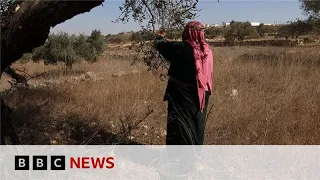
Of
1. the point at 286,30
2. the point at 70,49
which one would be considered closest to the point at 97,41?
the point at 70,49

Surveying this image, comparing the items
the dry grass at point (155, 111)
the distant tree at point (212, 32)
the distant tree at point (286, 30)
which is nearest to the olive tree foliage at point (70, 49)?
the dry grass at point (155, 111)

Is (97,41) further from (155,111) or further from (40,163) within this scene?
(40,163)

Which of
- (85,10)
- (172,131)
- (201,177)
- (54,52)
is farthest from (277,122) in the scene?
(54,52)

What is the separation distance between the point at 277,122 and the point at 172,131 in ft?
7.06

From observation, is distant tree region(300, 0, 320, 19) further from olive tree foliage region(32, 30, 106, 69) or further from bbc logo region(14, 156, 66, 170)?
bbc logo region(14, 156, 66, 170)

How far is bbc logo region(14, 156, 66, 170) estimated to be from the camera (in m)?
3.47

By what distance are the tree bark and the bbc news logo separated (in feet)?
3.29

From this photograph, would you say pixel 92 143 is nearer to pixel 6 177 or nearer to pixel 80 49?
pixel 6 177

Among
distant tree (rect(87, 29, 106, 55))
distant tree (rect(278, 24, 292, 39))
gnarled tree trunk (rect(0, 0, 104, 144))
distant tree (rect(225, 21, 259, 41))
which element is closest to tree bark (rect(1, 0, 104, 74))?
gnarled tree trunk (rect(0, 0, 104, 144))

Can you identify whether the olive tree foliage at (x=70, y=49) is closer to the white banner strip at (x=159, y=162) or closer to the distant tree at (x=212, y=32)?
the distant tree at (x=212, y=32)

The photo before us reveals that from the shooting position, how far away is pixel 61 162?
155 inches

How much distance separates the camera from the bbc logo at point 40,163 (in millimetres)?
3475

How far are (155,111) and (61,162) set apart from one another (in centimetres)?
257

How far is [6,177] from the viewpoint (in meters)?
3.29
